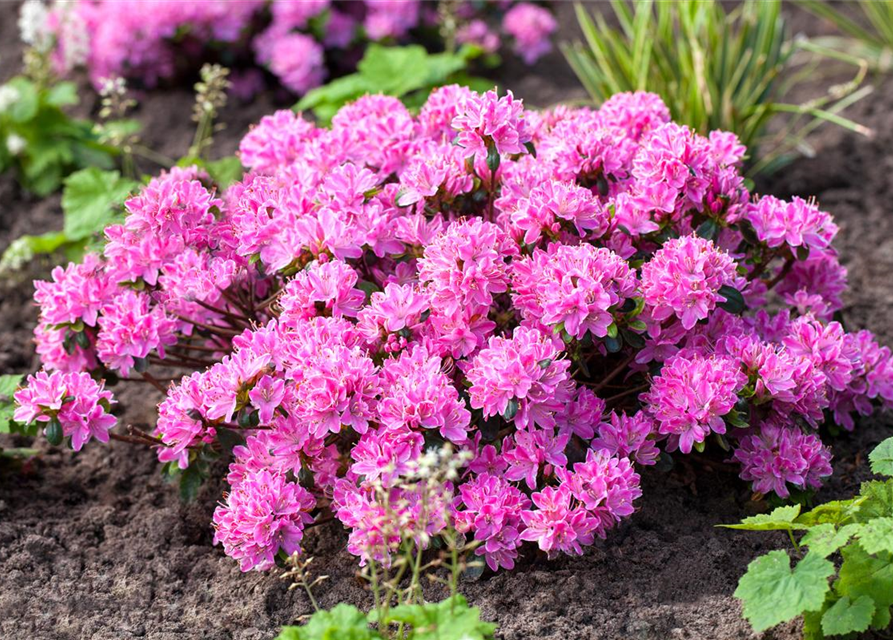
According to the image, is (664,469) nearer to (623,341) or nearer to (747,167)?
(623,341)

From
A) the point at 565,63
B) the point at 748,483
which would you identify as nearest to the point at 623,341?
the point at 748,483

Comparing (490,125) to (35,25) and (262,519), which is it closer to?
(262,519)

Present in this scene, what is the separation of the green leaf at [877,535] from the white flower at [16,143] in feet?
12.0

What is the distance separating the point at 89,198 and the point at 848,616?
2.80m

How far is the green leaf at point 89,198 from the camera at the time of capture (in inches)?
145

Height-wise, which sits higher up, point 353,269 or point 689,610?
point 353,269

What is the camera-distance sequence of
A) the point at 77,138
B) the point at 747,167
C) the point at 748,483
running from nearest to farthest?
the point at 748,483 → the point at 747,167 → the point at 77,138

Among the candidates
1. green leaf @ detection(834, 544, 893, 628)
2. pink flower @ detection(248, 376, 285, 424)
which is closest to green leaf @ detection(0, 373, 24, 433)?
pink flower @ detection(248, 376, 285, 424)

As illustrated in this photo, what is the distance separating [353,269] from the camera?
256cm

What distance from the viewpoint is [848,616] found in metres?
2.10

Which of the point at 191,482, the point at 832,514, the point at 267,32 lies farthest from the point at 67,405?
the point at 267,32


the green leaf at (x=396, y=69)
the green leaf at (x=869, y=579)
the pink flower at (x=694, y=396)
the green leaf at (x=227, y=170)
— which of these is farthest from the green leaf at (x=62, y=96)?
the green leaf at (x=869, y=579)

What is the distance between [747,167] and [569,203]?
207cm

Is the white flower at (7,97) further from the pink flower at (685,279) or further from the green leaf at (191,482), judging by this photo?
the pink flower at (685,279)
